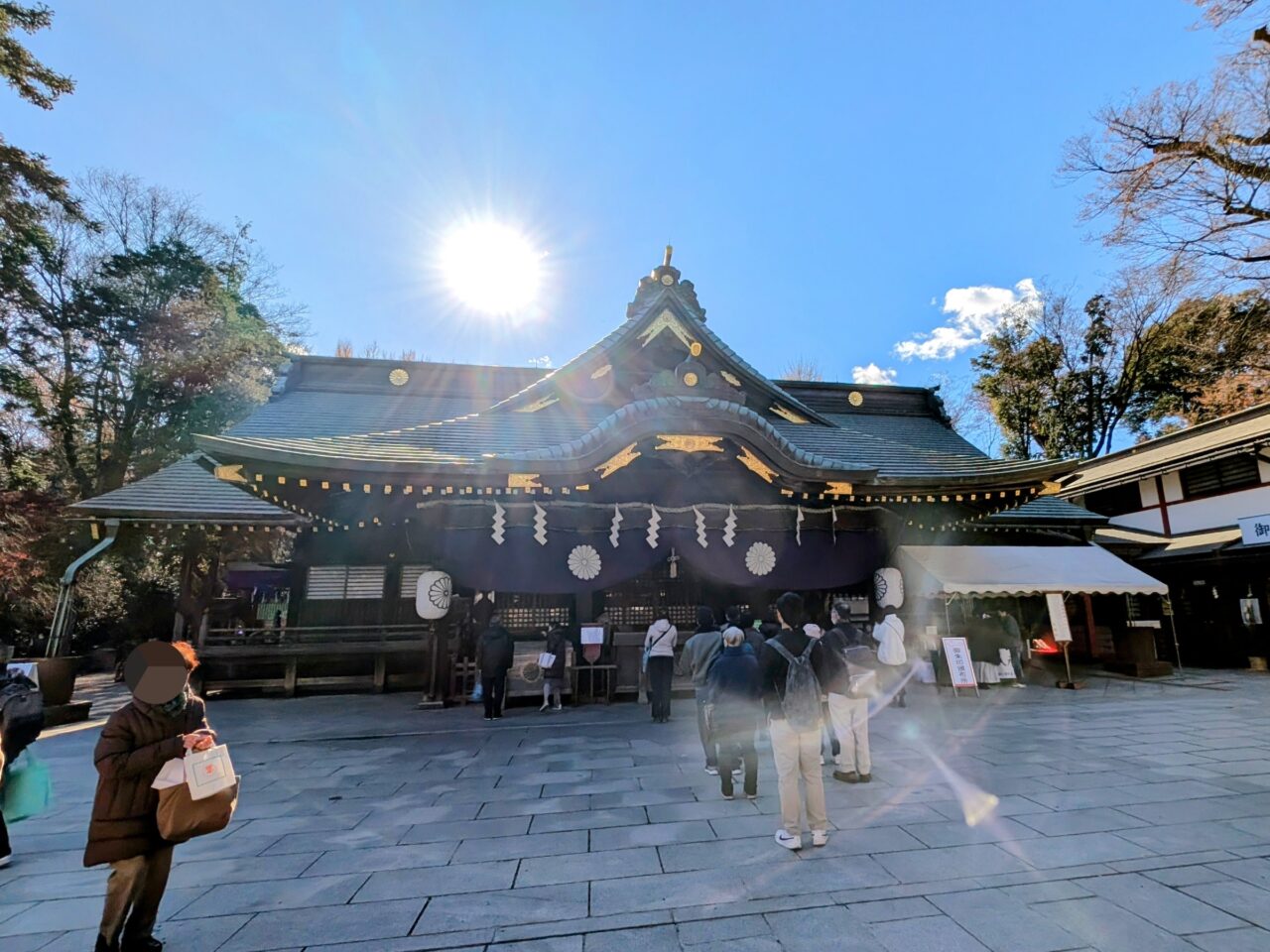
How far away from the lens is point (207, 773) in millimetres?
2650

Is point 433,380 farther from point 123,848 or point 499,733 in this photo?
point 123,848

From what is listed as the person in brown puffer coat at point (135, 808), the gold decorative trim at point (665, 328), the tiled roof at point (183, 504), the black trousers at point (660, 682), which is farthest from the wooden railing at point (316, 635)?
the person in brown puffer coat at point (135, 808)

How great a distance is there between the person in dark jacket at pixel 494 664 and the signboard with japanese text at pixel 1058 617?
9467 millimetres

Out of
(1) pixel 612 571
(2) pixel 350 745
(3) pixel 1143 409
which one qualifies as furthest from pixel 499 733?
(3) pixel 1143 409

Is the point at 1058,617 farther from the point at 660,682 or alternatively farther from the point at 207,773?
the point at 207,773

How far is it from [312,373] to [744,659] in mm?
14510

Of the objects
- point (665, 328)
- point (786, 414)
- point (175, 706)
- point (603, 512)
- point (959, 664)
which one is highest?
point (665, 328)

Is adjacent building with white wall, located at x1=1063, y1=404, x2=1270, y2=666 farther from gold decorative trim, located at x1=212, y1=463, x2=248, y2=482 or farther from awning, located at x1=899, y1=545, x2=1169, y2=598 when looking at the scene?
gold decorative trim, located at x1=212, y1=463, x2=248, y2=482

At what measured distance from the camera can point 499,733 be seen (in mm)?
7301

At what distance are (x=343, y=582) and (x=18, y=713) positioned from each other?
7.21 metres

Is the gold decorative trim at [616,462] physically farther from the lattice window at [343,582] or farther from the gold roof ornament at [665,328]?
the lattice window at [343,582]

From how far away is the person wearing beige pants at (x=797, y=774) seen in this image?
3.80 m

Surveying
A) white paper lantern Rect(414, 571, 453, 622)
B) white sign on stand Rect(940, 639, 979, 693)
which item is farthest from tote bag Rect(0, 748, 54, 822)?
white sign on stand Rect(940, 639, 979, 693)

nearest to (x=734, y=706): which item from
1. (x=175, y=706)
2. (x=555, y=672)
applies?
(x=175, y=706)
